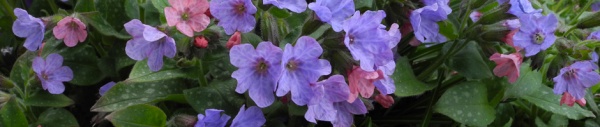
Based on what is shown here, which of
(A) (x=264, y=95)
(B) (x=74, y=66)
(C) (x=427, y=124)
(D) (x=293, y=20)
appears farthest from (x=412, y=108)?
(B) (x=74, y=66)

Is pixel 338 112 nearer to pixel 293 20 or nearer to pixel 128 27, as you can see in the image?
pixel 293 20

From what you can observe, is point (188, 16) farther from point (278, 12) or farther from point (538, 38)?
point (538, 38)

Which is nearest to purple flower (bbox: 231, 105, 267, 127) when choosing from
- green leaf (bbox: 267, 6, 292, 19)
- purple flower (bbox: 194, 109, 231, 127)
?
purple flower (bbox: 194, 109, 231, 127)

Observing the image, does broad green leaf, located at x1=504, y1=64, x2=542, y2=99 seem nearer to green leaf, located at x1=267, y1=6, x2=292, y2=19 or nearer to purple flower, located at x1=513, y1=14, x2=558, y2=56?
purple flower, located at x1=513, y1=14, x2=558, y2=56

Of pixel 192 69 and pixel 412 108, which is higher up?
pixel 192 69

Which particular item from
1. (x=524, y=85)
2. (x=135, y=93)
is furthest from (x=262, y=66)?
(x=524, y=85)

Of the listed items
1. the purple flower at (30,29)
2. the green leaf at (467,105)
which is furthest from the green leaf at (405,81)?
the purple flower at (30,29)
